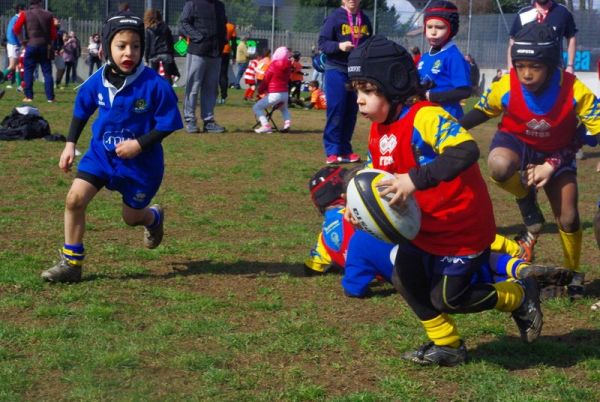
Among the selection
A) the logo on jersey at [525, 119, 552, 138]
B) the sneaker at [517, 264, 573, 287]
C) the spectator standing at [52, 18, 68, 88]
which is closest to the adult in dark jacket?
the spectator standing at [52, 18, 68, 88]

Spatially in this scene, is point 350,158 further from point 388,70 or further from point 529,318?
point 388,70

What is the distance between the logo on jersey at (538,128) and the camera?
6127 mm

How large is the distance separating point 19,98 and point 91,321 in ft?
58.9

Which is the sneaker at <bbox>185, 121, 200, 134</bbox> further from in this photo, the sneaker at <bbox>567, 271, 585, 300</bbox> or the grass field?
the sneaker at <bbox>567, 271, 585, 300</bbox>

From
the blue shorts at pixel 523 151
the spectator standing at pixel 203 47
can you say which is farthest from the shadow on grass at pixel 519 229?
the spectator standing at pixel 203 47

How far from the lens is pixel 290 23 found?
37.2 meters

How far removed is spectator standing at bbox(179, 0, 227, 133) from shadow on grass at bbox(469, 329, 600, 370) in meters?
10.6

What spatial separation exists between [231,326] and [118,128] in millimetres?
1665

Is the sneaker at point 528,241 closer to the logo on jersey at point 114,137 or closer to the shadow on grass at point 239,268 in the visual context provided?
the shadow on grass at point 239,268

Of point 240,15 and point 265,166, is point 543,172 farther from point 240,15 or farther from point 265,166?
point 240,15

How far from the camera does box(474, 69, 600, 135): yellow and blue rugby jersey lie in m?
5.87

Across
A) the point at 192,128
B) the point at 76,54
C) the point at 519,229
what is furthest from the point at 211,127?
the point at 76,54

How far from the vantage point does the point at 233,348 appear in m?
4.88

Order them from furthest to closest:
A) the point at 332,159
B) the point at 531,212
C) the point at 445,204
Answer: the point at 332,159
the point at 531,212
the point at 445,204
